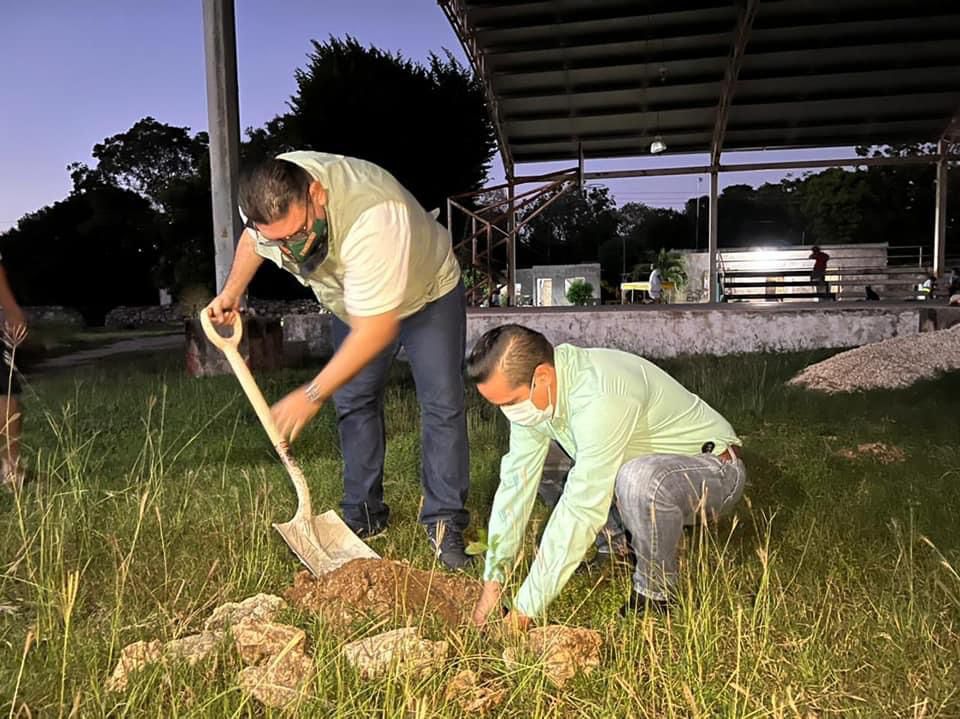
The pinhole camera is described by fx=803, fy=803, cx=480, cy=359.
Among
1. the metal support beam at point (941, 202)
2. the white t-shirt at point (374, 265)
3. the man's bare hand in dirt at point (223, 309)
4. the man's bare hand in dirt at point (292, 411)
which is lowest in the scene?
the man's bare hand in dirt at point (292, 411)

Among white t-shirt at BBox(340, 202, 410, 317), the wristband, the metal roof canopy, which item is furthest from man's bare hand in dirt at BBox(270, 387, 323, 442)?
the metal roof canopy

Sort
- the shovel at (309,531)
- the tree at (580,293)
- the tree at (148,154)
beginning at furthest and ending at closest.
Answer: the tree at (148,154) < the tree at (580,293) < the shovel at (309,531)

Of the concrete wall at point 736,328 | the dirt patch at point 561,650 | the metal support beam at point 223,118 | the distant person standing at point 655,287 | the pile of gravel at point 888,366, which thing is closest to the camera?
the dirt patch at point 561,650

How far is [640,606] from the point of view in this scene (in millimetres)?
2256

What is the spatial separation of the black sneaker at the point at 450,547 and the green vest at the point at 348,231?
0.79 meters

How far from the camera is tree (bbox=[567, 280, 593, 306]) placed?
2844 cm

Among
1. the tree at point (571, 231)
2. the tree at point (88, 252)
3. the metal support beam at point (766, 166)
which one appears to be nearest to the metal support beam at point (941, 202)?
the metal support beam at point (766, 166)

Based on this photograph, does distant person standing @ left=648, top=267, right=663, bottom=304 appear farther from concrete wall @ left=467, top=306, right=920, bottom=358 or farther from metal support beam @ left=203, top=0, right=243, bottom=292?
metal support beam @ left=203, top=0, right=243, bottom=292

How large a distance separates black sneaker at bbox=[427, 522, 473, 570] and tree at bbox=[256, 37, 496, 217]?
20.6 meters

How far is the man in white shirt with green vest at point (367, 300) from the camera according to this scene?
2.28 meters

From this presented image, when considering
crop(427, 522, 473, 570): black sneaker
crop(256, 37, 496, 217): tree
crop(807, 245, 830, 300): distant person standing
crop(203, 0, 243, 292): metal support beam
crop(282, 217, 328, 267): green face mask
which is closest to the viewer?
crop(282, 217, 328, 267): green face mask

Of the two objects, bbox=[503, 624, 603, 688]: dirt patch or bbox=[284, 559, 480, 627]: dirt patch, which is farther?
bbox=[284, 559, 480, 627]: dirt patch

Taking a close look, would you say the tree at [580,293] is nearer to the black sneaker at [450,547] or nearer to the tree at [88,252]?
the tree at [88,252]

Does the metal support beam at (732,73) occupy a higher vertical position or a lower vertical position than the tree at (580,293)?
higher
